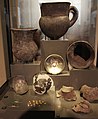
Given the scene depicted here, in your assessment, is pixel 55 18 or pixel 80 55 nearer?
pixel 55 18

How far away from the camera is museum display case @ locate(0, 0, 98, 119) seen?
1435 millimetres

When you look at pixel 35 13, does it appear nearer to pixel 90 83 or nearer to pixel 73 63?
pixel 73 63

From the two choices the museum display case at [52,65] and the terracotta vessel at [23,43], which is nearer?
the museum display case at [52,65]

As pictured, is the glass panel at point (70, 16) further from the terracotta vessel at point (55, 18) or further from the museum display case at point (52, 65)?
the terracotta vessel at point (55, 18)

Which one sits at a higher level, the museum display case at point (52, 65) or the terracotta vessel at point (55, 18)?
the terracotta vessel at point (55, 18)

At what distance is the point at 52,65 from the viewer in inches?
69.7

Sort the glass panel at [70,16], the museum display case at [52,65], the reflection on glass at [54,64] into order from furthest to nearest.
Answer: the glass panel at [70,16]
the reflection on glass at [54,64]
the museum display case at [52,65]

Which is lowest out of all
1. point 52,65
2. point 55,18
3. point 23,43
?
point 52,65

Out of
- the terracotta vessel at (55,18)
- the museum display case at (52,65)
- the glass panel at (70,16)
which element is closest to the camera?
the museum display case at (52,65)

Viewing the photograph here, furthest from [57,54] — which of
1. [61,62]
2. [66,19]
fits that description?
[66,19]

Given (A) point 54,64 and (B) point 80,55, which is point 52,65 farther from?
(B) point 80,55

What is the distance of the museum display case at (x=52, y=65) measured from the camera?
4.71ft

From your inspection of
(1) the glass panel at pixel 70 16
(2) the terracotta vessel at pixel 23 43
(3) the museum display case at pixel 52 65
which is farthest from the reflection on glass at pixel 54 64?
(1) the glass panel at pixel 70 16

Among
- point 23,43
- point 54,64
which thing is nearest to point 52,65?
point 54,64
